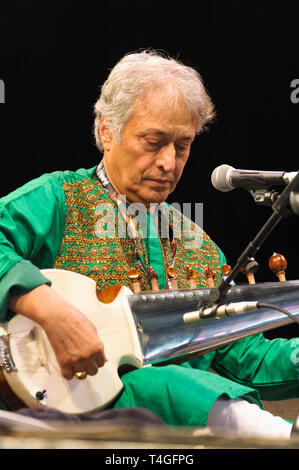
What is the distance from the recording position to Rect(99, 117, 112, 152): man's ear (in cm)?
204

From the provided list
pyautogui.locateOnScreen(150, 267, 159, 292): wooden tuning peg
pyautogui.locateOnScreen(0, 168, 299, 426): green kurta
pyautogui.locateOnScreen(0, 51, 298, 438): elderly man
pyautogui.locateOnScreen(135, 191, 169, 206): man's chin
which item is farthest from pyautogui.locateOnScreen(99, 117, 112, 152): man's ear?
pyautogui.locateOnScreen(150, 267, 159, 292): wooden tuning peg

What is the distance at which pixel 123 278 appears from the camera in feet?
6.21

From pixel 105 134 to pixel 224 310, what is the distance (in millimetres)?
1052

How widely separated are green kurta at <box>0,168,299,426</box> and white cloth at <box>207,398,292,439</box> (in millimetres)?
25

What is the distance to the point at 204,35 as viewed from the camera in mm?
2961

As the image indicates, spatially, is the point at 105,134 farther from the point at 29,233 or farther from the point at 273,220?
the point at 273,220

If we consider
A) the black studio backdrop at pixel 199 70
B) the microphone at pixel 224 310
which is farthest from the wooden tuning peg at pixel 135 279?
the black studio backdrop at pixel 199 70

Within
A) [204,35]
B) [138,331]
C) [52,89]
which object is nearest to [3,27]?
[52,89]

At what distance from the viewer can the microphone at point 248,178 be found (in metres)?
1.18

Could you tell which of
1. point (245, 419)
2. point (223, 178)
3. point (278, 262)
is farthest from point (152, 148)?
point (245, 419)

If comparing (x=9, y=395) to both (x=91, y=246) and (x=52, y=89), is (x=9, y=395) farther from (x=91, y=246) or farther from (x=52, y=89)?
(x=52, y=89)

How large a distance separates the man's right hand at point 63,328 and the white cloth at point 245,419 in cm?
31
